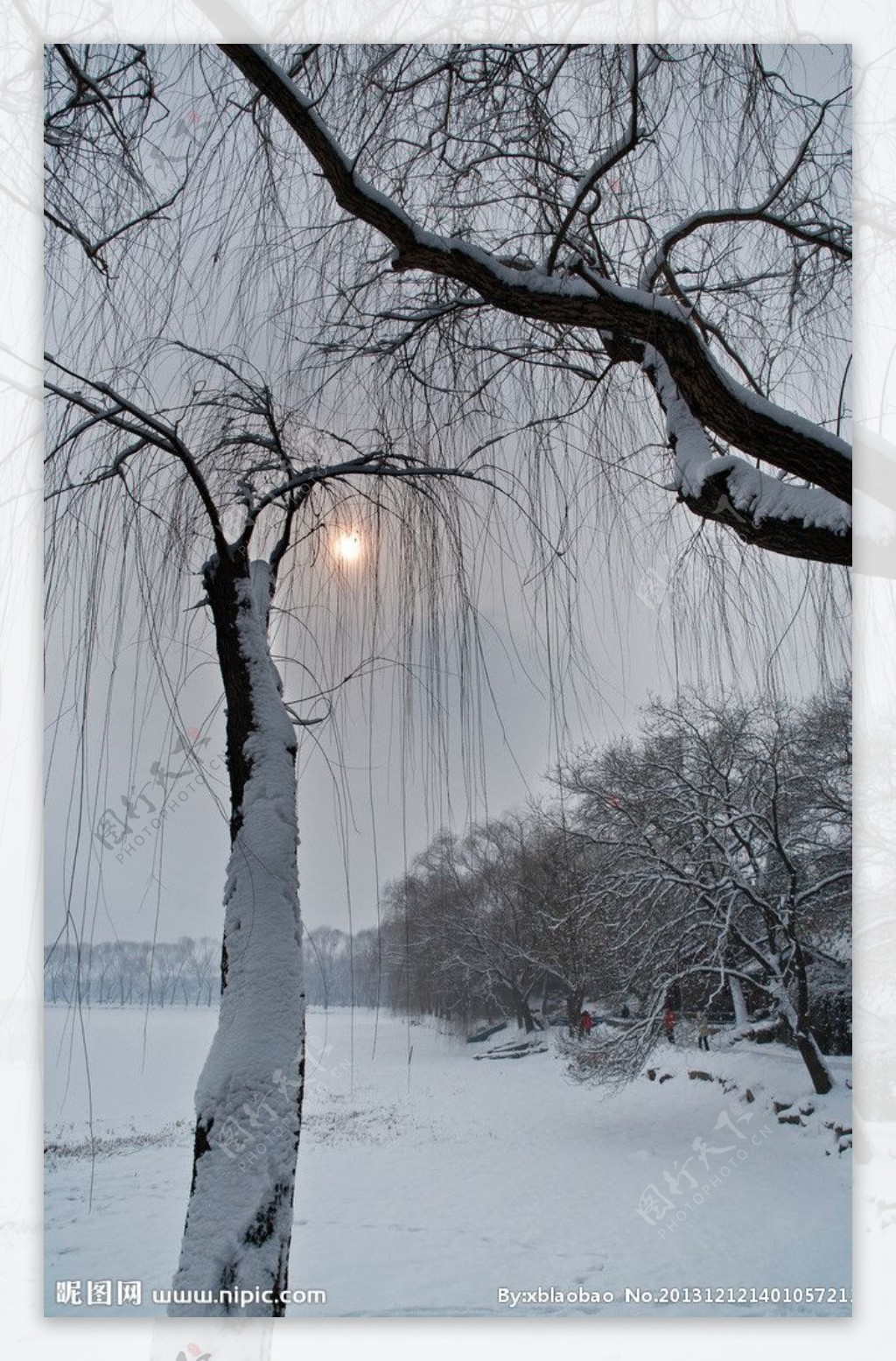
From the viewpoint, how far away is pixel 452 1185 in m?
2.29

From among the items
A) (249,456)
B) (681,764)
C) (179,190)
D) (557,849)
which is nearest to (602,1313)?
(557,849)

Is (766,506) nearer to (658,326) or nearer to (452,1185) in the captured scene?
(658,326)

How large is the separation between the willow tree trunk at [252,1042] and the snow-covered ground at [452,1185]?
0.99 feet

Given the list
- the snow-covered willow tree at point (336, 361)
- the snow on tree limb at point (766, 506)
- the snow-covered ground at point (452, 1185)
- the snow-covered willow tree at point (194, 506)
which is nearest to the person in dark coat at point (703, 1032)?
the snow-covered ground at point (452, 1185)

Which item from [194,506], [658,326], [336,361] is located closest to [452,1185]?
[194,506]

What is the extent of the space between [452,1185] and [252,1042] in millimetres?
1061

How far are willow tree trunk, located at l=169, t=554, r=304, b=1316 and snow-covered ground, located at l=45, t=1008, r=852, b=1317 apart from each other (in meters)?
0.30

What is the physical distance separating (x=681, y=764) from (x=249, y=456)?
4.12 feet

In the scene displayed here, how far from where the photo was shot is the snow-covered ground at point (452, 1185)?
1.82 meters

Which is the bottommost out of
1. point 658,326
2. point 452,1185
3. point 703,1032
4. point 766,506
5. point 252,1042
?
point 452,1185

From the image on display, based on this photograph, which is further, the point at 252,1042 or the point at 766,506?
the point at 252,1042

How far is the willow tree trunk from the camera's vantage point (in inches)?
56.9

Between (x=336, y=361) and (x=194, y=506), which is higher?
(x=336, y=361)

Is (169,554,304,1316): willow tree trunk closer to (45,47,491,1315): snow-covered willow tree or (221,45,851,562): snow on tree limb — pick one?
(45,47,491,1315): snow-covered willow tree
